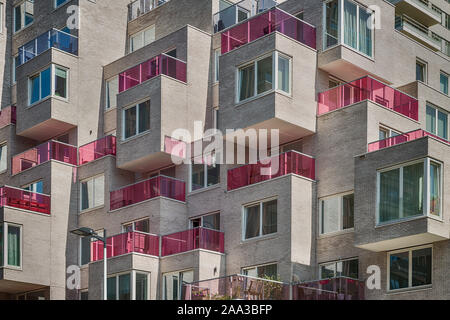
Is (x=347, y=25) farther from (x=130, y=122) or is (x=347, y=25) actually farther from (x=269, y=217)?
(x=130, y=122)

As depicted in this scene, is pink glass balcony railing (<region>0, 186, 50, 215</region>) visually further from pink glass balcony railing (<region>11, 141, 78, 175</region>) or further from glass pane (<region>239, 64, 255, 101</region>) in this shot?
glass pane (<region>239, 64, 255, 101</region>)

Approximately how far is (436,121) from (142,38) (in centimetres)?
1552

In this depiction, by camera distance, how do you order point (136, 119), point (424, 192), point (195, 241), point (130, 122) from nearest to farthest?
point (424, 192), point (195, 241), point (136, 119), point (130, 122)

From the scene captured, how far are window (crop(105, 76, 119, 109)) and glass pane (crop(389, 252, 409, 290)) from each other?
17.7 meters

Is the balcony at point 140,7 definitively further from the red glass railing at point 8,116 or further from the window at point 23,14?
the red glass railing at point 8,116

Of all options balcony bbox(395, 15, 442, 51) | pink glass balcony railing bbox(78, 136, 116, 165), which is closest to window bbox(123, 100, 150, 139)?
pink glass balcony railing bbox(78, 136, 116, 165)

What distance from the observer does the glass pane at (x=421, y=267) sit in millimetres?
31737

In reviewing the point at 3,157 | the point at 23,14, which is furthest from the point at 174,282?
the point at 23,14

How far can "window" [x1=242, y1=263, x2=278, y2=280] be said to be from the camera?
35000 millimetres

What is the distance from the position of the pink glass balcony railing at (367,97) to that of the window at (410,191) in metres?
4.62

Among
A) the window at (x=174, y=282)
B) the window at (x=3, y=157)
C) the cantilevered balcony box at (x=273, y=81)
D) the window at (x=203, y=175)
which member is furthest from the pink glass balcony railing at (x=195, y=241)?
the window at (x=3, y=157)

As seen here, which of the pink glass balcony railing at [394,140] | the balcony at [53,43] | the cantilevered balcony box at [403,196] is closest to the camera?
the cantilevered balcony box at [403,196]

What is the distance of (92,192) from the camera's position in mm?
43406
